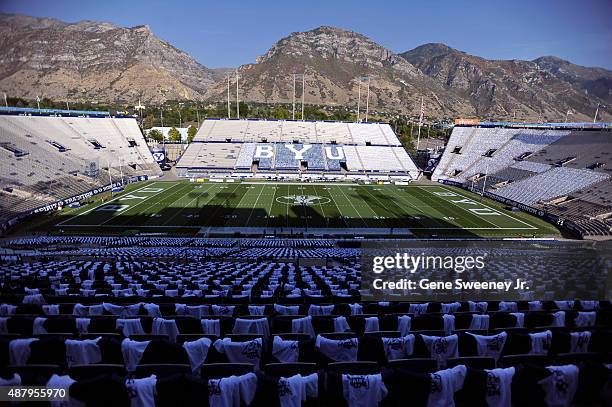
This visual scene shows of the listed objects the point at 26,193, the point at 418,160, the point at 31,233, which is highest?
the point at 418,160

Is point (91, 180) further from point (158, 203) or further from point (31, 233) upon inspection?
point (31, 233)

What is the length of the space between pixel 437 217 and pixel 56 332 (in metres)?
37.0

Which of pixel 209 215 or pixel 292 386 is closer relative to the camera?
pixel 292 386

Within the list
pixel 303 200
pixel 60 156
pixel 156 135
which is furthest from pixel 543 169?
pixel 156 135

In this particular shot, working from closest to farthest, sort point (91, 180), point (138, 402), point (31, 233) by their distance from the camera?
1. point (138, 402)
2. point (31, 233)
3. point (91, 180)

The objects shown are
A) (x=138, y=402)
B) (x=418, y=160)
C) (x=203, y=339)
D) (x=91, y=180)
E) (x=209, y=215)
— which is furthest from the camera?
(x=418, y=160)

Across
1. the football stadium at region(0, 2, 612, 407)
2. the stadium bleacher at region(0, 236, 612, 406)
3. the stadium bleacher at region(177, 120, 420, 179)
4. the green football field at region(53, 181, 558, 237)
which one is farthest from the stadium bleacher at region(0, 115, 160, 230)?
the stadium bleacher at region(0, 236, 612, 406)

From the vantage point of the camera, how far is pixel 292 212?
38.9 meters

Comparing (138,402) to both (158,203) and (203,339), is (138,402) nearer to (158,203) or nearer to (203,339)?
(203,339)

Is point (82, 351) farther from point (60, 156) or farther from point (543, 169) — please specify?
point (543, 169)

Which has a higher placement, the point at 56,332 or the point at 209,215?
the point at 56,332

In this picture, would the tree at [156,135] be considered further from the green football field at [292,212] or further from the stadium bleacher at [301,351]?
the stadium bleacher at [301,351]

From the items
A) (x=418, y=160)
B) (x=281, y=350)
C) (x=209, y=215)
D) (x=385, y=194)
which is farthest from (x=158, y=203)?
(x=418, y=160)

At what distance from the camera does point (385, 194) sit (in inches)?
1949
